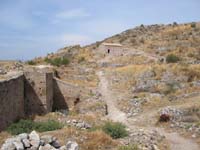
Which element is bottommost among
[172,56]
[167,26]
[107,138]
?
[107,138]

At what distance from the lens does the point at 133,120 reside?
17203 mm

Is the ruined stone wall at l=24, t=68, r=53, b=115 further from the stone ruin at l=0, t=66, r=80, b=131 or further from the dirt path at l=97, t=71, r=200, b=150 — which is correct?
the dirt path at l=97, t=71, r=200, b=150

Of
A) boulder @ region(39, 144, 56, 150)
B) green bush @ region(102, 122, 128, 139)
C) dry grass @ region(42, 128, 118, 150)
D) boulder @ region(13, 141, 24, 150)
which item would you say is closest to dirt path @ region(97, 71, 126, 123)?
green bush @ region(102, 122, 128, 139)

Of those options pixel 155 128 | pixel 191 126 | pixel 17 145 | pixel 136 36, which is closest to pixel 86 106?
pixel 155 128

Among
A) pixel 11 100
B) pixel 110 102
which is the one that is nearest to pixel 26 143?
pixel 11 100

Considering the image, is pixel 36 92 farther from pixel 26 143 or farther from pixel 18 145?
pixel 18 145

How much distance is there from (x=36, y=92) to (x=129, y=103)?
214 inches

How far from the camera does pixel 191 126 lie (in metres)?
15.5

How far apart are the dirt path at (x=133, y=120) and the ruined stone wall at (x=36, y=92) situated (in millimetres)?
3383

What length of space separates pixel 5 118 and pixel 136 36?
3584 centimetres

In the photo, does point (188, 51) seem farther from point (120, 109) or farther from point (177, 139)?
point (177, 139)

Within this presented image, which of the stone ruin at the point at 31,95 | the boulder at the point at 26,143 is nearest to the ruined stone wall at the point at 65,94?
the stone ruin at the point at 31,95

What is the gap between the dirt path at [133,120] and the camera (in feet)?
43.8

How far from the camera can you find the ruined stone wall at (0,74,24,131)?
43.7 feet
